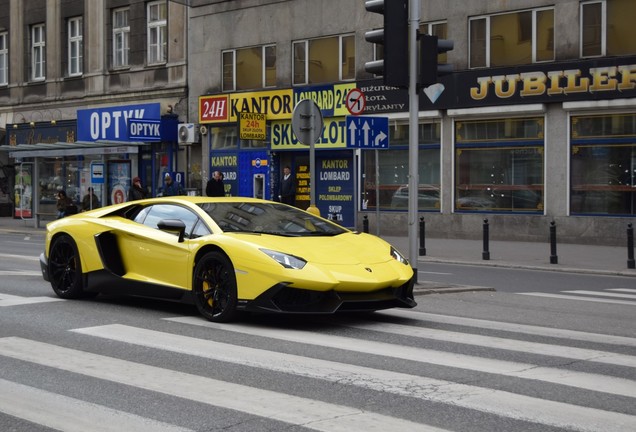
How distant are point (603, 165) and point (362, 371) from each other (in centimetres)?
1782

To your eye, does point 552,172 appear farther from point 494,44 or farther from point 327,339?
point 327,339

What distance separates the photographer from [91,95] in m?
37.7

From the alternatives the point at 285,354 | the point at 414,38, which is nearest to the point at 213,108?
the point at 414,38

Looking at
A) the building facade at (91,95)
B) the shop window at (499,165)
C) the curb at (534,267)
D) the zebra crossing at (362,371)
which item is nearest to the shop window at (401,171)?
the shop window at (499,165)

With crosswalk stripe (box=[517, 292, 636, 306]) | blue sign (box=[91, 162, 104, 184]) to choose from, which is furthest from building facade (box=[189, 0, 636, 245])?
crosswalk stripe (box=[517, 292, 636, 306])

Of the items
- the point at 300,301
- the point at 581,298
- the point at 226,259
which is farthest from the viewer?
the point at 581,298

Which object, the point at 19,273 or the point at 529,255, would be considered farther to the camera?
the point at 529,255

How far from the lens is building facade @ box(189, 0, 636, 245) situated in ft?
76.4

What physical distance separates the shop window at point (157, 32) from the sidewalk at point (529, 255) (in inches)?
535

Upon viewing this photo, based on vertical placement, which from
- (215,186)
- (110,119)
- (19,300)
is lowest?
(19,300)

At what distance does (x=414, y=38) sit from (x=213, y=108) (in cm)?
2102

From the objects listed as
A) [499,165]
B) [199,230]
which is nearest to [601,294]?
[199,230]

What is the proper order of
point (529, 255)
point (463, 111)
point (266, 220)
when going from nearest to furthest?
point (266, 220) < point (529, 255) < point (463, 111)

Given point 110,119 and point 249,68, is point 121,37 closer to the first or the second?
point 110,119
